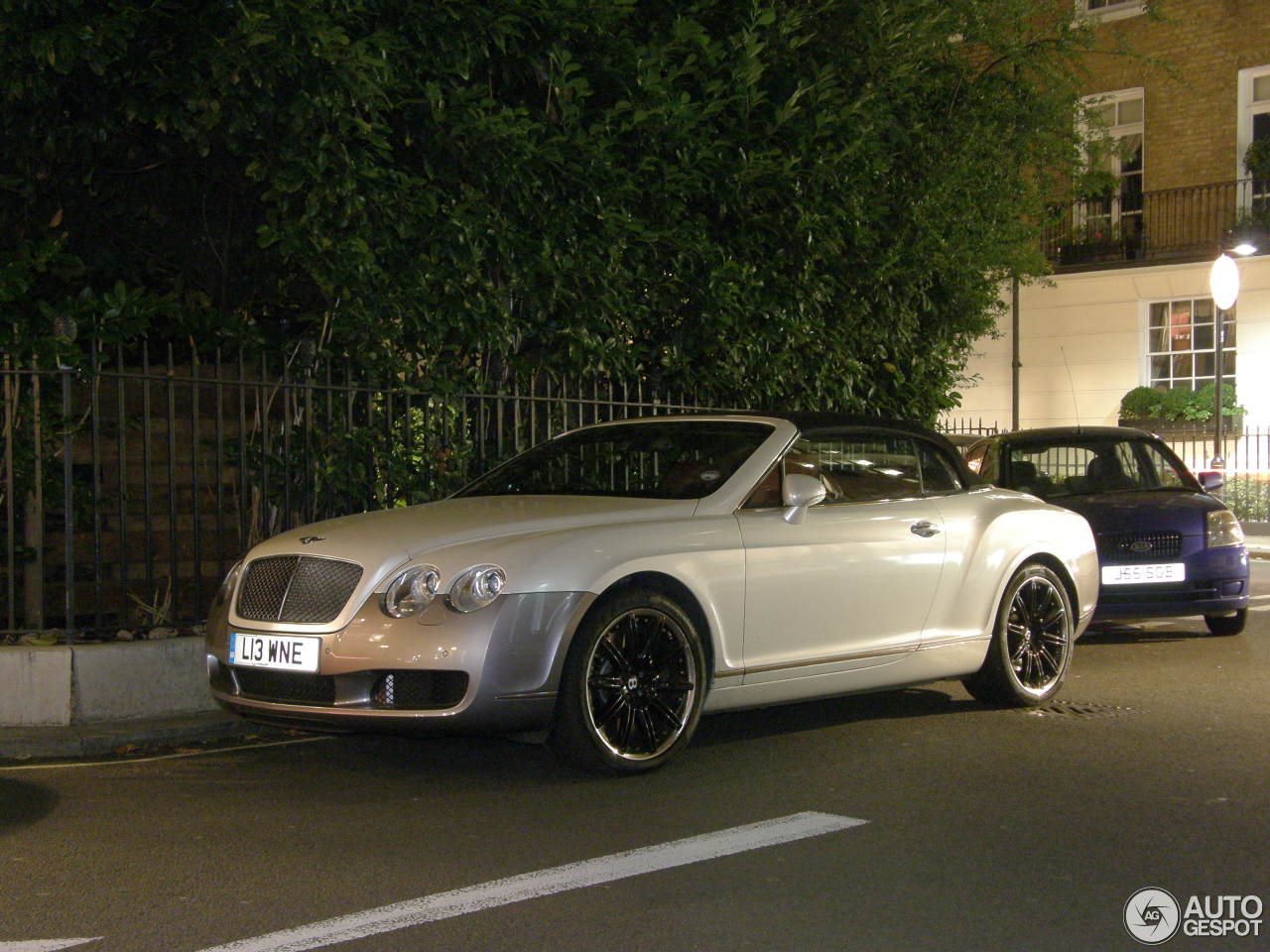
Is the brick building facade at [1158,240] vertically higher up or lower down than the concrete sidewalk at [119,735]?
higher up

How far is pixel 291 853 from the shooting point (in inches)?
203

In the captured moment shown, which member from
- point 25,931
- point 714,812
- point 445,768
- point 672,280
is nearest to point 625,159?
point 672,280

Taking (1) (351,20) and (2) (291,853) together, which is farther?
(1) (351,20)

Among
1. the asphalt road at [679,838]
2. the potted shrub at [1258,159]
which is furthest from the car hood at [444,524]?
the potted shrub at [1258,159]

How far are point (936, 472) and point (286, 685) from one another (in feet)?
12.1

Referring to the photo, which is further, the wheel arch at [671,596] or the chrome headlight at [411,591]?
the wheel arch at [671,596]

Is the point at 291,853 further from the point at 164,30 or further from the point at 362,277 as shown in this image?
the point at 164,30

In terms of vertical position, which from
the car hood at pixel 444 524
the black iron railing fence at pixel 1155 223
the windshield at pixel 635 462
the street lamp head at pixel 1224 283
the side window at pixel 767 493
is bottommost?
the car hood at pixel 444 524

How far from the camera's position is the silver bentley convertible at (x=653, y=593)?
19.5 ft

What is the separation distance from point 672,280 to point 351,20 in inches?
139

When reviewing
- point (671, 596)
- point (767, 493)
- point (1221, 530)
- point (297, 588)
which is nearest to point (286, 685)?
point (297, 588)

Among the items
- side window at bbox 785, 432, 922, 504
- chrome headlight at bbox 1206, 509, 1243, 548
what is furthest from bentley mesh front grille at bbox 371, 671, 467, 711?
chrome headlight at bbox 1206, 509, 1243, 548

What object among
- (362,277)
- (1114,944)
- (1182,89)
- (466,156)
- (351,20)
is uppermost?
(1182,89)

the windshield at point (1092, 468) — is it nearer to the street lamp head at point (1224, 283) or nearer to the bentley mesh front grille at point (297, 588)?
the bentley mesh front grille at point (297, 588)
